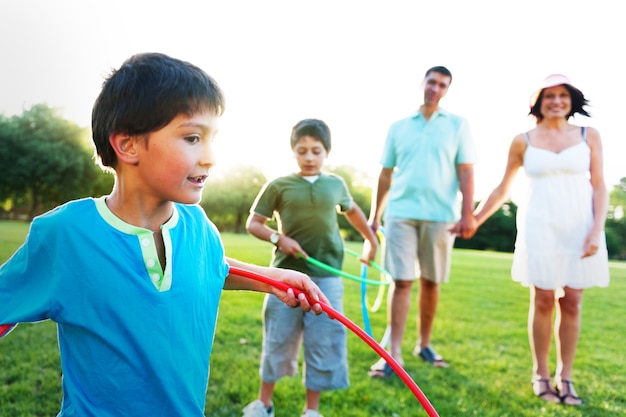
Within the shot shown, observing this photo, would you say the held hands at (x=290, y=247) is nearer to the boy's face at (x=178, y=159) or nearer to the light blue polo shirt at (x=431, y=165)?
the light blue polo shirt at (x=431, y=165)

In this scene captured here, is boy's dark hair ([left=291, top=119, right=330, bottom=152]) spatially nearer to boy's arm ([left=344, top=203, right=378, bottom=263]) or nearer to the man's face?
boy's arm ([left=344, top=203, right=378, bottom=263])

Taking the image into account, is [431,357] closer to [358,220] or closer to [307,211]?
[358,220]

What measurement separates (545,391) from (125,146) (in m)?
3.66

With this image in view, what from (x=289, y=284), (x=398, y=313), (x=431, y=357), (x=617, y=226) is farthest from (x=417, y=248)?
(x=617, y=226)

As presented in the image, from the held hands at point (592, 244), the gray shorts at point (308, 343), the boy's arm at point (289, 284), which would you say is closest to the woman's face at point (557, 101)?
the held hands at point (592, 244)

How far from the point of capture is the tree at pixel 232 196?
48.1 m

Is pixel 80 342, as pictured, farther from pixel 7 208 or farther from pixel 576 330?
pixel 7 208

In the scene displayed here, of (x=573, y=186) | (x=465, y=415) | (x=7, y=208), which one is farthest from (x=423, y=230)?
(x=7, y=208)

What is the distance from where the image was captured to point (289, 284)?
2.10 meters

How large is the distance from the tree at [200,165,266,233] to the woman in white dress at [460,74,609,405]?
43.3 metres

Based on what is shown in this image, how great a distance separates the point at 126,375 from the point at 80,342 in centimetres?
16

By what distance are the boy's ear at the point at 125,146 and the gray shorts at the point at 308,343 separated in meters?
2.00

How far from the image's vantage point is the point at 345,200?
3.87m

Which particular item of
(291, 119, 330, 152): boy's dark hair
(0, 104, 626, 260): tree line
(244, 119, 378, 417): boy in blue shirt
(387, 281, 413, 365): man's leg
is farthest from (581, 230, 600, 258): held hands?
(0, 104, 626, 260): tree line
